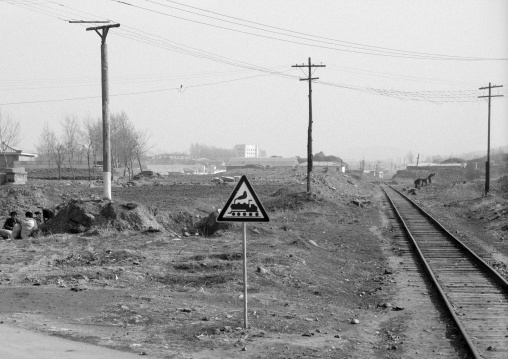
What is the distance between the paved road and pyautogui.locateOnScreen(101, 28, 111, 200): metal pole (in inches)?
556

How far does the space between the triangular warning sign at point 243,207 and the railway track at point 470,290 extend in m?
3.52

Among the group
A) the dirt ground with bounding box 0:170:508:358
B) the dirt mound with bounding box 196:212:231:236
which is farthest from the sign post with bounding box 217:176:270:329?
the dirt mound with bounding box 196:212:231:236

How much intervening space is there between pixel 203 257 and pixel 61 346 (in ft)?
24.2

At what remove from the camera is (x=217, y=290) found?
12.4 metres

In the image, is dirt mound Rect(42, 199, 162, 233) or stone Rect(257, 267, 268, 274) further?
dirt mound Rect(42, 199, 162, 233)

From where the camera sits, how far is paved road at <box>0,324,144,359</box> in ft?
25.7

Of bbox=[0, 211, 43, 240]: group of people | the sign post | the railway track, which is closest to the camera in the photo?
the sign post

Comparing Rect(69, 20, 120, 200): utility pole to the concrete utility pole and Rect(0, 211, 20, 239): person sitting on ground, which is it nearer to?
the concrete utility pole

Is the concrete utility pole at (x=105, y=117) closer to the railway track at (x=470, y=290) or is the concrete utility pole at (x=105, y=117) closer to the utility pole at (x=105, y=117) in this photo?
the utility pole at (x=105, y=117)

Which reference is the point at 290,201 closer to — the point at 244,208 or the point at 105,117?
the point at 105,117

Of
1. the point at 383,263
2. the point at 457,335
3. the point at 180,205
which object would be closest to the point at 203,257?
the point at 383,263

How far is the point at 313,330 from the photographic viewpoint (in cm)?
979

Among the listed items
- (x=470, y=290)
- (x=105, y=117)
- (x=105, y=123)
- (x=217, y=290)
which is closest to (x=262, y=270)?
(x=217, y=290)

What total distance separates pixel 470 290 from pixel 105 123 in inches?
551
